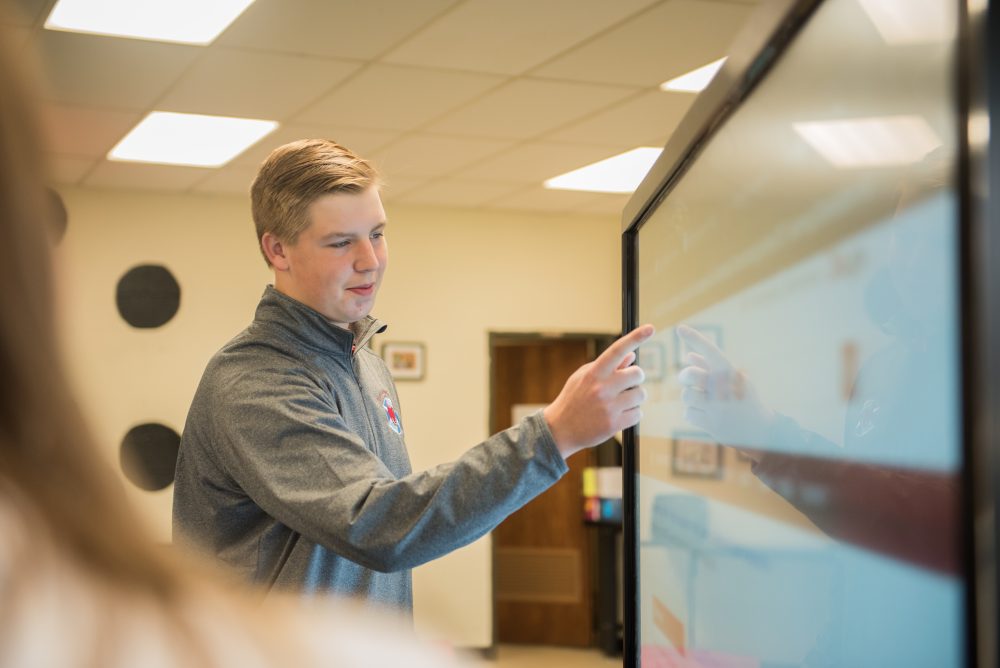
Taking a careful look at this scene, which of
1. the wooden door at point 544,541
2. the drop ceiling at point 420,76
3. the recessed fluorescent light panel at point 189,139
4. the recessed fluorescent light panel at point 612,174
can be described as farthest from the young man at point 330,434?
the wooden door at point 544,541

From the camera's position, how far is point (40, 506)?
34 centimetres

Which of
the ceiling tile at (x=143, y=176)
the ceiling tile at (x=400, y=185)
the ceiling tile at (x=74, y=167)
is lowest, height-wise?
the ceiling tile at (x=74, y=167)

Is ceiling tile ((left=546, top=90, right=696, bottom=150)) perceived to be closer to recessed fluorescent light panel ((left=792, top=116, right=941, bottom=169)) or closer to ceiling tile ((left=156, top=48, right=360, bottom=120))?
ceiling tile ((left=156, top=48, right=360, bottom=120))

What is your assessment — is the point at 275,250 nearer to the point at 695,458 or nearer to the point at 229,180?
the point at 695,458

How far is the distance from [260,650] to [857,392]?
37cm

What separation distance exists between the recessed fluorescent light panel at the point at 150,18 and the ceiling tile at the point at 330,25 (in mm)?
53

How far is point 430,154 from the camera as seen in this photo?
198 inches

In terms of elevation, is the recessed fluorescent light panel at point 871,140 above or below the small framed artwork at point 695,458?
above

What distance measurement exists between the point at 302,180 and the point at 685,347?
709 mm

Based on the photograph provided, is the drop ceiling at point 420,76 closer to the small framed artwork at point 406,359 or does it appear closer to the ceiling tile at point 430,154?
the ceiling tile at point 430,154

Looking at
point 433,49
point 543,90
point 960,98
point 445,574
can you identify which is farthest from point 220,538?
point 445,574

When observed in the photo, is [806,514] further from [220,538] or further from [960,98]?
[220,538]

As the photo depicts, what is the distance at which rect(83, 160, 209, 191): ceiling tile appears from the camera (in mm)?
5352

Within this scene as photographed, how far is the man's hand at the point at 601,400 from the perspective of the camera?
45.5 inches
